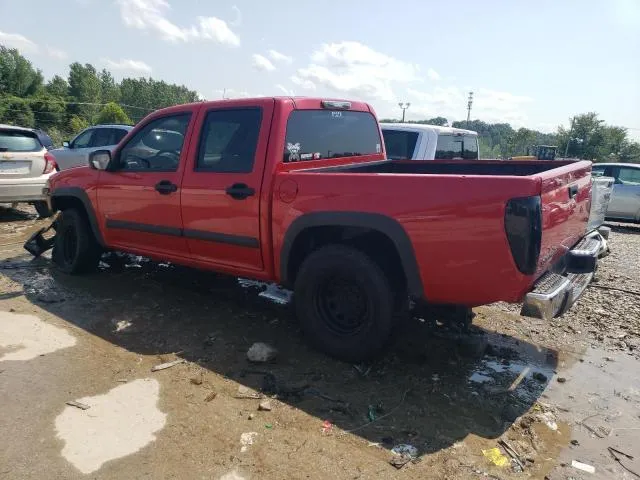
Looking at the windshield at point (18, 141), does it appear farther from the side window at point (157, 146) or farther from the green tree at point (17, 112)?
the green tree at point (17, 112)

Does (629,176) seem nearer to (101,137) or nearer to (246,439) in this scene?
(246,439)

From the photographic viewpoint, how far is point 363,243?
11.8 ft

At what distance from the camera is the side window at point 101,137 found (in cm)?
1132

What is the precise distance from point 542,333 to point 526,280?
1.91 m

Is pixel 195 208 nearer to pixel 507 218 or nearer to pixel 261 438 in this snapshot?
pixel 261 438

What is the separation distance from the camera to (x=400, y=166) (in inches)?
191

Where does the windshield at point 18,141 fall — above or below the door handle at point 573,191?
above

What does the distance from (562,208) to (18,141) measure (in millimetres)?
8803

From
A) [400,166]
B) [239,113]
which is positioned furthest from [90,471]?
[400,166]

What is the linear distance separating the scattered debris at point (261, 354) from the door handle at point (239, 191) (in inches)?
46.9

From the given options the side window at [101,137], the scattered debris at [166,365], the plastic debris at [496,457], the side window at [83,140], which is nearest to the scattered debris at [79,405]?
the scattered debris at [166,365]

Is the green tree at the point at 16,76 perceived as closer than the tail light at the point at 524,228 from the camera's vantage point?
No

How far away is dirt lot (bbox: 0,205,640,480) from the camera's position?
8.41 ft

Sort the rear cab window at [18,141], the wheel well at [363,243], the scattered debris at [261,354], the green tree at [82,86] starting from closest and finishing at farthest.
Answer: the wheel well at [363,243] → the scattered debris at [261,354] → the rear cab window at [18,141] → the green tree at [82,86]
